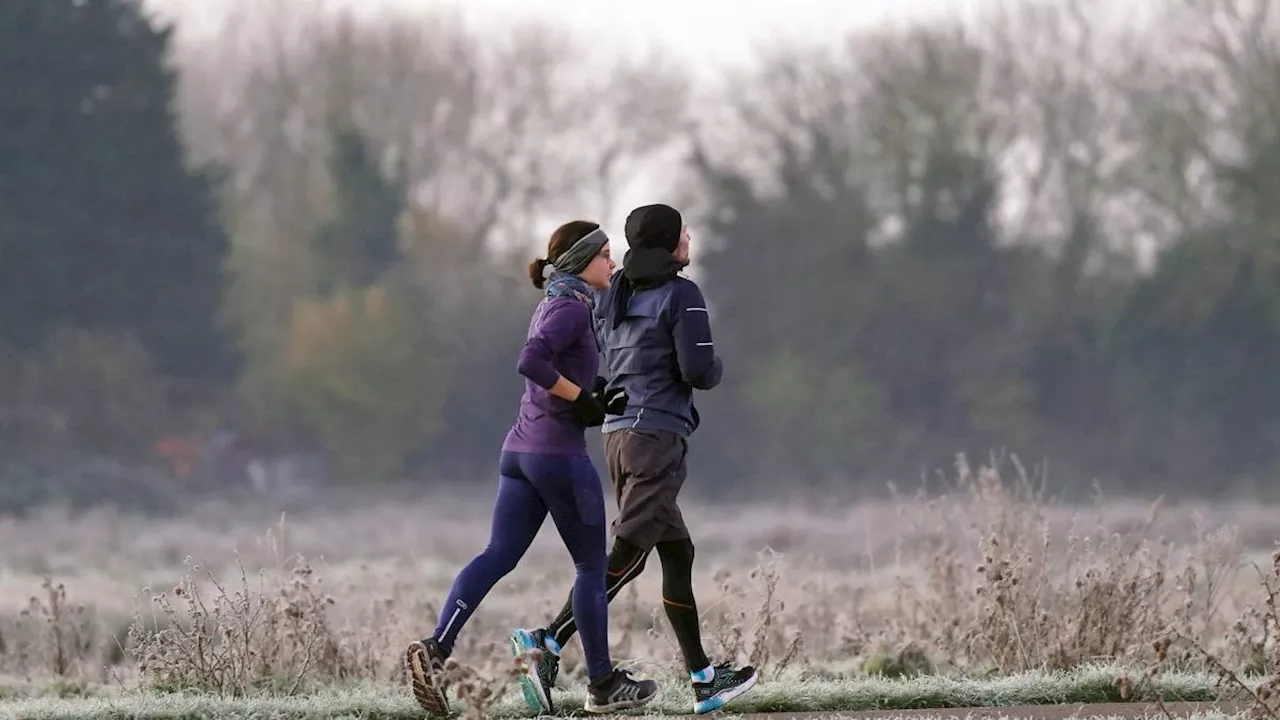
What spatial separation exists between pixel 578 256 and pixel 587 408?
57cm

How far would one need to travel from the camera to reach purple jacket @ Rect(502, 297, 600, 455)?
6.88 m

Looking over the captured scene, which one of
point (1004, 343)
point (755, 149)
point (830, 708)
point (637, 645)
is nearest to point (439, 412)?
point (755, 149)

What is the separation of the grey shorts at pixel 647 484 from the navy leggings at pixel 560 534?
0.31 feet

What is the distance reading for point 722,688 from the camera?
23.2 ft

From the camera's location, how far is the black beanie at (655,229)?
703 cm

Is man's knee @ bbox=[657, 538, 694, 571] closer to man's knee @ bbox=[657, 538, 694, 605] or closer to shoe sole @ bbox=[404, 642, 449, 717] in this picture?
man's knee @ bbox=[657, 538, 694, 605]

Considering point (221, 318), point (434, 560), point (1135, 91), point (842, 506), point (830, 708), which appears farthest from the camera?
point (1135, 91)

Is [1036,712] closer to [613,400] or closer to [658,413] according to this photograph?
[658,413]

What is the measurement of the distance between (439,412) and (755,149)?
29.5 ft

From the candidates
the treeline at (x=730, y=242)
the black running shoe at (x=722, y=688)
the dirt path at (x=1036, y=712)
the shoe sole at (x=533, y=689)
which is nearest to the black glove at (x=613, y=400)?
the shoe sole at (x=533, y=689)

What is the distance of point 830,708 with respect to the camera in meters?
7.33

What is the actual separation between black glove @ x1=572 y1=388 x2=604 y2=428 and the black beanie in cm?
58

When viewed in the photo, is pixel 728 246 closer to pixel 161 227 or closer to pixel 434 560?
pixel 161 227

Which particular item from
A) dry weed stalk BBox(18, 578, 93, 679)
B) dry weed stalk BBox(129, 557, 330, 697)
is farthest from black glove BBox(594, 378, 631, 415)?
dry weed stalk BBox(18, 578, 93, 679)
